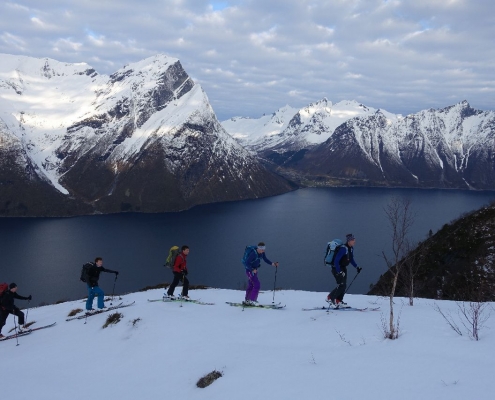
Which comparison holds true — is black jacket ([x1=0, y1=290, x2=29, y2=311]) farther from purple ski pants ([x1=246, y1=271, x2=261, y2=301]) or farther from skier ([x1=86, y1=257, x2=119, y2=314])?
purple ski pants ([x1=246, y1=271, x2=261, y2=301])

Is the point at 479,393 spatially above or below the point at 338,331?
above

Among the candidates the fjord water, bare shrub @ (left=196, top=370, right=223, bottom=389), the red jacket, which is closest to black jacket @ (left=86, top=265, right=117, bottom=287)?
the red jacket

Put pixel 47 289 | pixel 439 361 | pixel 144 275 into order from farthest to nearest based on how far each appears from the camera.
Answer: pixel 144 275
pixel 47 289
pixel 439 361

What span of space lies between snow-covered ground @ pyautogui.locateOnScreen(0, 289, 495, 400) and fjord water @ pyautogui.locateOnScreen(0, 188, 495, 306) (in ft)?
150

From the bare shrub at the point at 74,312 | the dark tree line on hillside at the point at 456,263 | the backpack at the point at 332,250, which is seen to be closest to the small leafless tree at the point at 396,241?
the backpack at the point at 332,250

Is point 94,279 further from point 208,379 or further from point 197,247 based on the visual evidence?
point 197,247

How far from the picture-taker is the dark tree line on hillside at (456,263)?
124 ft

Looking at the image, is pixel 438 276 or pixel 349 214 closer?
pixel 438 276

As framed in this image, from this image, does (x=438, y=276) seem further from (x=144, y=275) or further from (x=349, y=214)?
(x=349, y=214)

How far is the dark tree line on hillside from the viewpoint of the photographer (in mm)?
37750

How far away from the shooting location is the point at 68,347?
617 inches

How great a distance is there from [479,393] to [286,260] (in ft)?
326

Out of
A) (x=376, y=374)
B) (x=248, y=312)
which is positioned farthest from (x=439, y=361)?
(x=248, y=312)

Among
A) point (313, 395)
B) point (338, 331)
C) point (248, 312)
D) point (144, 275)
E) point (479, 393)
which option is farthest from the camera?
point (144, 275)
